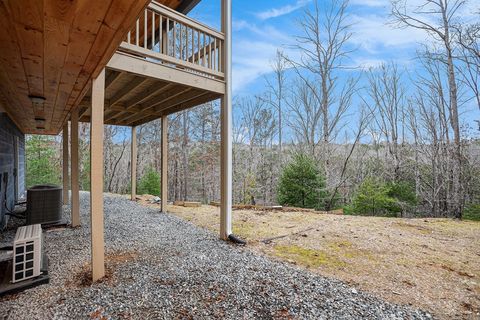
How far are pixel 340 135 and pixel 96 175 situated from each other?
39.0 ft

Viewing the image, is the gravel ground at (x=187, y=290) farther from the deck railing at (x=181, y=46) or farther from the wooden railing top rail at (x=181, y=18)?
the wooden railing top rail at (x=181, y=18)

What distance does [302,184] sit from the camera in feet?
25.5

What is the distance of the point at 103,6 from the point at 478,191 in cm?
1089

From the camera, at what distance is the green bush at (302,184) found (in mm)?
7621

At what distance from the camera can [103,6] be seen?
1296mm

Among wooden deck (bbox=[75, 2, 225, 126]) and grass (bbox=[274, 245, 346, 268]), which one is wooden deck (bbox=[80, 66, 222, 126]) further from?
grass (bbox=[274, 245, 346, 268])

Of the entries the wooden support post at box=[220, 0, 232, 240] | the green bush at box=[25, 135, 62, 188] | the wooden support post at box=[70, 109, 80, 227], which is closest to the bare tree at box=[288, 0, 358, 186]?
the wooden support post at box=[220, 0, 232, 240]

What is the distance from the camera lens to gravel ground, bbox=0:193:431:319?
2.05 meters

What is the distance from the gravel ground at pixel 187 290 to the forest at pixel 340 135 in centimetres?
516

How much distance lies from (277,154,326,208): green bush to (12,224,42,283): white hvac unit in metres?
6.47

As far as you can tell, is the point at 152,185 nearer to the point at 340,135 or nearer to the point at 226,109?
the point at 226,109

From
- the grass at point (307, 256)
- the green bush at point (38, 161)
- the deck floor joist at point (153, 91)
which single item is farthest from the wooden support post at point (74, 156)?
the green bush at point (38, 161)

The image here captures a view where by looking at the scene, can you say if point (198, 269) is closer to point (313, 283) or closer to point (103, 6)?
point (313, 283)

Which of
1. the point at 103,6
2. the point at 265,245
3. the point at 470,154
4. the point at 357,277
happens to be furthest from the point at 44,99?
the point at 470,154
